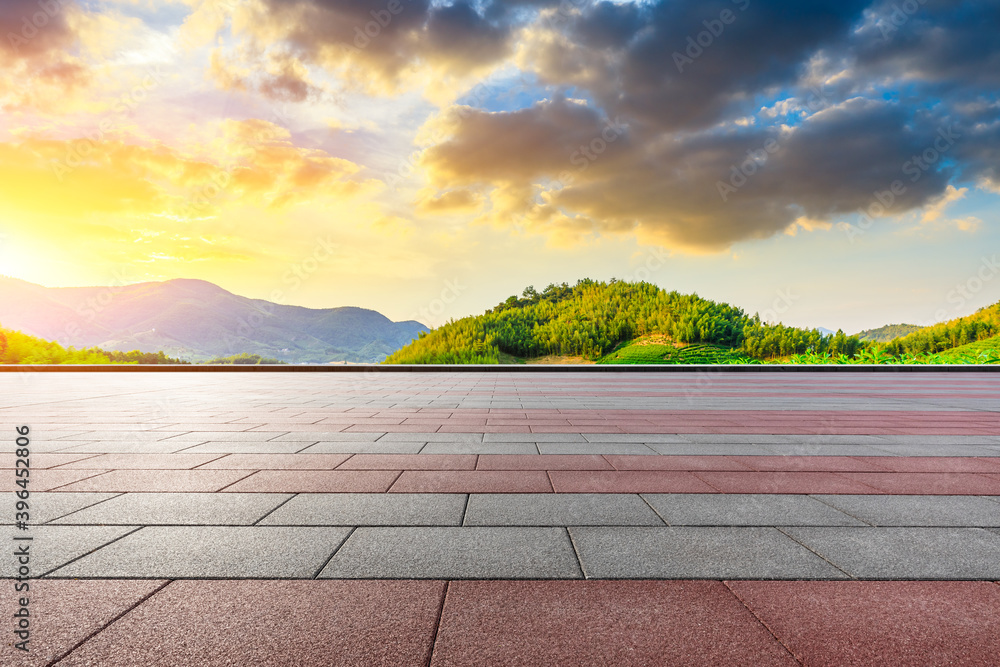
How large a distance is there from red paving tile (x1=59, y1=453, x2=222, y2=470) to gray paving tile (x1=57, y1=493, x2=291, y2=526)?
97 cm

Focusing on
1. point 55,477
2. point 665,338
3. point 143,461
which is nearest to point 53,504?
point 55,477

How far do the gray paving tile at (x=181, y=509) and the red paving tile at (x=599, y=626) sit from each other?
6.18 ft

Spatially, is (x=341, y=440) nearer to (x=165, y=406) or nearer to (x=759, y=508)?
(x=759, y=508)

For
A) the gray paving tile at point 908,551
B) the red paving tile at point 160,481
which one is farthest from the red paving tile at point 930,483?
the red paving tile at point 160,481

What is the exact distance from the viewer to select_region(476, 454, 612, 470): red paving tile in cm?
491

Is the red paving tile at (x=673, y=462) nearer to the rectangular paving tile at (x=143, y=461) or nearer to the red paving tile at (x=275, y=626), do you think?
the red paving tile at (x=275, y=626)

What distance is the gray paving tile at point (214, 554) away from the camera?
2.69m

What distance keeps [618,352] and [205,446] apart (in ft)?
115

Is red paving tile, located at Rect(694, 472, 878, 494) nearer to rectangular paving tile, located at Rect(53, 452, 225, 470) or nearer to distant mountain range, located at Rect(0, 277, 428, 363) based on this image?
rectangular paving tile, located at Rect(53, 452, 225, 470)

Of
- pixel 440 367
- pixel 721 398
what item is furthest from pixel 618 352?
pixel 721 398

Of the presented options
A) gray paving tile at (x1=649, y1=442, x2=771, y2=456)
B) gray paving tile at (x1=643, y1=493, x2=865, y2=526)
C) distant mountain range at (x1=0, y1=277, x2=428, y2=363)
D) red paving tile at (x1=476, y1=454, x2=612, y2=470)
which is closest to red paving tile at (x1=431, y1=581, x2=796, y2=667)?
gray paving tile at (x1=643, y1=493, x2=865, y2=526)

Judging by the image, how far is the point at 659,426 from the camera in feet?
23.7

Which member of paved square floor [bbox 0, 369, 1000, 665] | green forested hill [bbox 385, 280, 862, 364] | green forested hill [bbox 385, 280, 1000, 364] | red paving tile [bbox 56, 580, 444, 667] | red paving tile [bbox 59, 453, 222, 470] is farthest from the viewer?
green forested hill [bbox 385, 280, 862, 364]

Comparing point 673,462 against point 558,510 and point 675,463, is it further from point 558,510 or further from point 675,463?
point 558,510
